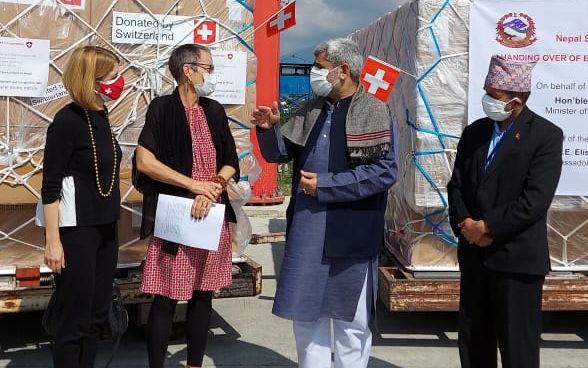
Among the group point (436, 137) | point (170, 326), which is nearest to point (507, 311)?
point (436, 137)

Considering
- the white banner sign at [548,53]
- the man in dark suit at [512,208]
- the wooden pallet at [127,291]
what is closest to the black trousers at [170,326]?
the wooden pallet at [127,291]

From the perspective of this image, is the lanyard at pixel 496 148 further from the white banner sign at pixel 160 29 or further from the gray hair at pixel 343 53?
the white banner sign at pixel 160 29

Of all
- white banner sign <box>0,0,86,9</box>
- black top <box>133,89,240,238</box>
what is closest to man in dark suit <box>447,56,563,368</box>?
black top <box>133,89,240,238</box>

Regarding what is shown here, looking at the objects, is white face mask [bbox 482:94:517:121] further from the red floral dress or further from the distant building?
the distant building

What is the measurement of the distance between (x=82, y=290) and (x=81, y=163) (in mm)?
539

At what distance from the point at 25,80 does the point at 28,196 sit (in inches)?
24.4

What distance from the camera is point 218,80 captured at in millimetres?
3777

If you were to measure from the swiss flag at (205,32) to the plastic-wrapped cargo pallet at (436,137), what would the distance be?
3.91 feet

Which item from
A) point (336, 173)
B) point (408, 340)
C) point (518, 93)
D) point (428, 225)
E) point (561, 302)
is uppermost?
point (518, 93)

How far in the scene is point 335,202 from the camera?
2.83 metres

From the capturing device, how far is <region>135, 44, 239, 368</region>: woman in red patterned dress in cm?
304

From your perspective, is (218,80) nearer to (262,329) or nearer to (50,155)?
(50,155)

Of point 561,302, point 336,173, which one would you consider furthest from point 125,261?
point 561,302

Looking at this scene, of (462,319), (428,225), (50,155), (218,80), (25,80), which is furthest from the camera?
(428,225)
